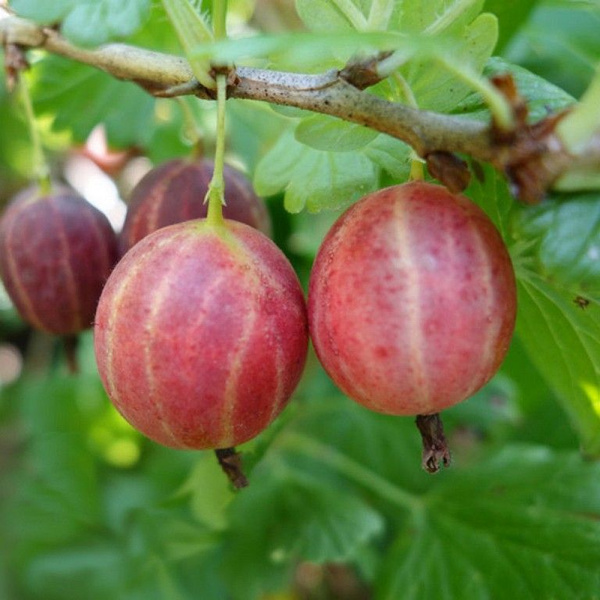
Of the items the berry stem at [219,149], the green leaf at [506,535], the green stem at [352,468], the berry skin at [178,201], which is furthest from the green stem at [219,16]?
the green stem at [352,468]

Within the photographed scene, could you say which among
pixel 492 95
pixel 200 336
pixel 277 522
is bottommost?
pixel 277 522

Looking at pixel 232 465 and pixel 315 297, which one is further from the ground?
pixel 315 297

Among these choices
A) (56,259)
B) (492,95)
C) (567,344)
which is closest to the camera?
(492,95)

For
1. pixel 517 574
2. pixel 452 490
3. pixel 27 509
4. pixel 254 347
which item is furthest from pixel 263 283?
pixel 27 509

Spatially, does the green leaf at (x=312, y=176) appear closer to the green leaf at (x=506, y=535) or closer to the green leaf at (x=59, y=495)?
the green leaf at (x=506, y=535)

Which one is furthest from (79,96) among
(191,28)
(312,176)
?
(191,28)

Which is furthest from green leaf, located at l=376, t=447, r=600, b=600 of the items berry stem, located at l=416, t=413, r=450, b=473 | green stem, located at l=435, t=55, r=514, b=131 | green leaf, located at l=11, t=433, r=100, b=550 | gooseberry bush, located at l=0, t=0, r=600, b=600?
green leaf, located at l=11, t=433, r=100, b=550

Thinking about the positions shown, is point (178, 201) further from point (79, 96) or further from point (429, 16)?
point (79, 96)

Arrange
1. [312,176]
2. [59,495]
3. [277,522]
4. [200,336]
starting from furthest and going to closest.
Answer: [59,495] < [277,522] < [312,176] < [200,336]
